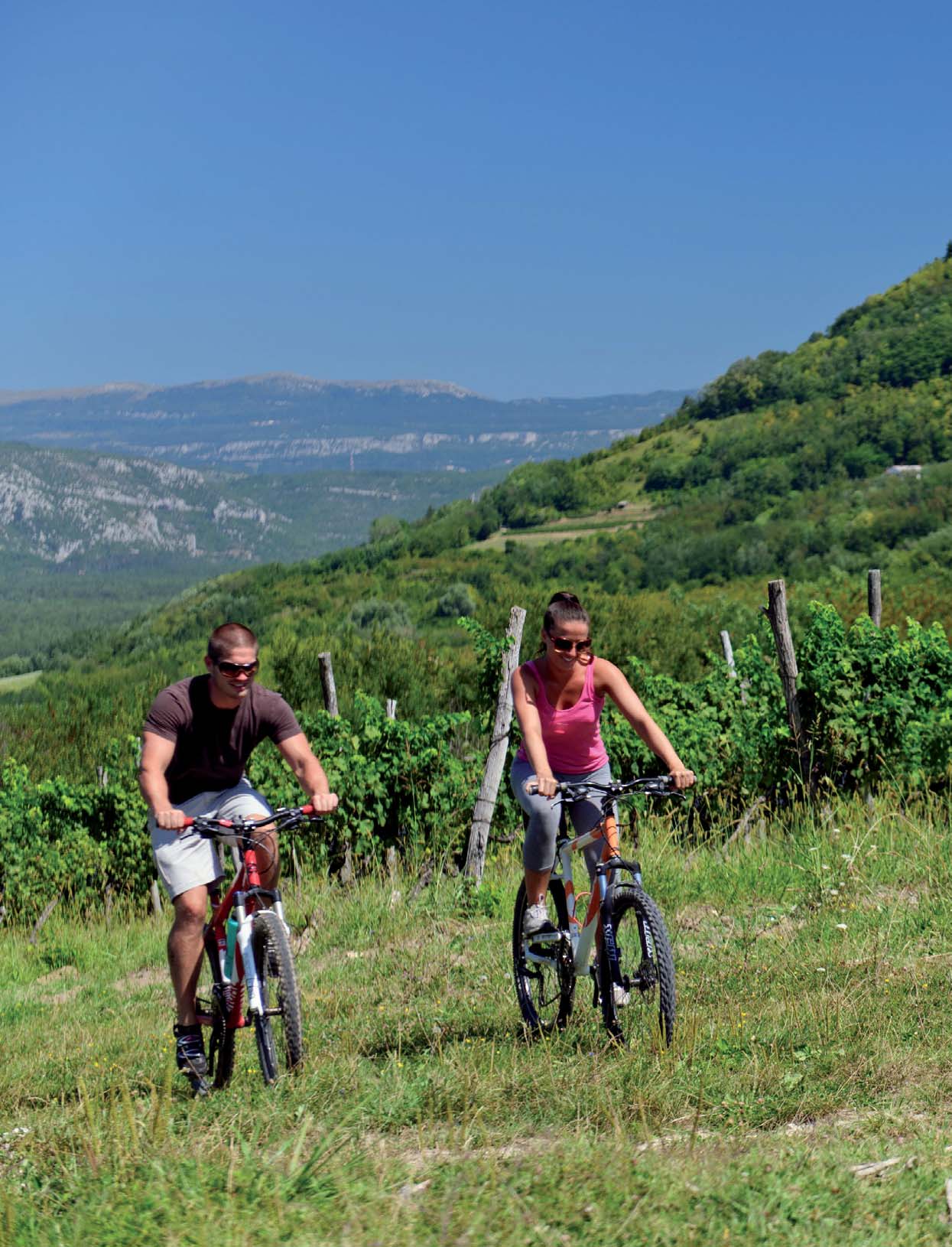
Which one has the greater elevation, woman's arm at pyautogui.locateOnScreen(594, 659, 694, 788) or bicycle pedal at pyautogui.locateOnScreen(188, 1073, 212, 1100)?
woman's arm at pyautogui.locateOnScreen(594, 659, 694, 788)

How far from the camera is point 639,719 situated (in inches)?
187

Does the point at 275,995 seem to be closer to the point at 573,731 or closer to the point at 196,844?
the point at 196,844

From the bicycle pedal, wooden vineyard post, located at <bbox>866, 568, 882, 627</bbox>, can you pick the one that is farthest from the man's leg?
wooden vineyard post, located at <bbox>866, 568, 882, 627</bbox>

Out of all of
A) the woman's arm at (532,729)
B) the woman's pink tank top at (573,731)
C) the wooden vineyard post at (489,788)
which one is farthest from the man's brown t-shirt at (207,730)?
the wooden vineyard post at (489,788)

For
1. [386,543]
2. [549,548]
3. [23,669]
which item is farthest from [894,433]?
[23,669]

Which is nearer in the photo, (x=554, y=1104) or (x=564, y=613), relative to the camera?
(x=554, y=1104)

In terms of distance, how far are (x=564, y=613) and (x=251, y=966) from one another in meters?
1.74

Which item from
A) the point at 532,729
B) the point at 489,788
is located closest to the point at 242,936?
the point at 532,729

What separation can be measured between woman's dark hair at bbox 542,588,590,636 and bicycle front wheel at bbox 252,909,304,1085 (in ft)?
4.93

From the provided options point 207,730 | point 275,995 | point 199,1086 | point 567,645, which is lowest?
point 199,1086

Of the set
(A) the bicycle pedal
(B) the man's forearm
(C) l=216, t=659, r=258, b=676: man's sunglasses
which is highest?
(C) l=216, t=659, r=258, b=676: man's sunglasses

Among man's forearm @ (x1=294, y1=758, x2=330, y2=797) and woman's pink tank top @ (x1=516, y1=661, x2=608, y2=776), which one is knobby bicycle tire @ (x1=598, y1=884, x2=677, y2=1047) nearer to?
woman's pink tank top @ (x1=516, y1=661, x2=608, y2=776)

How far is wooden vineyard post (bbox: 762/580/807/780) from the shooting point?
9725mm

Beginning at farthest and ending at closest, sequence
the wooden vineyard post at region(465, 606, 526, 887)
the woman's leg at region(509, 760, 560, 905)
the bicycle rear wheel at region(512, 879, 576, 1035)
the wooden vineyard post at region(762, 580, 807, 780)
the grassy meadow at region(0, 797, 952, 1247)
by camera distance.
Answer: the wooden vineyard post at region(762, 580, 807, 780) < the wooden vineyard post at region(465, 606, 526, 887) < the bicycle rear wheel at region(512, 879, 576, 1035) < the woman's leg at region(509, 760, 560, 905) < the grassy meadow at region(0, 797, 952, 1247)
